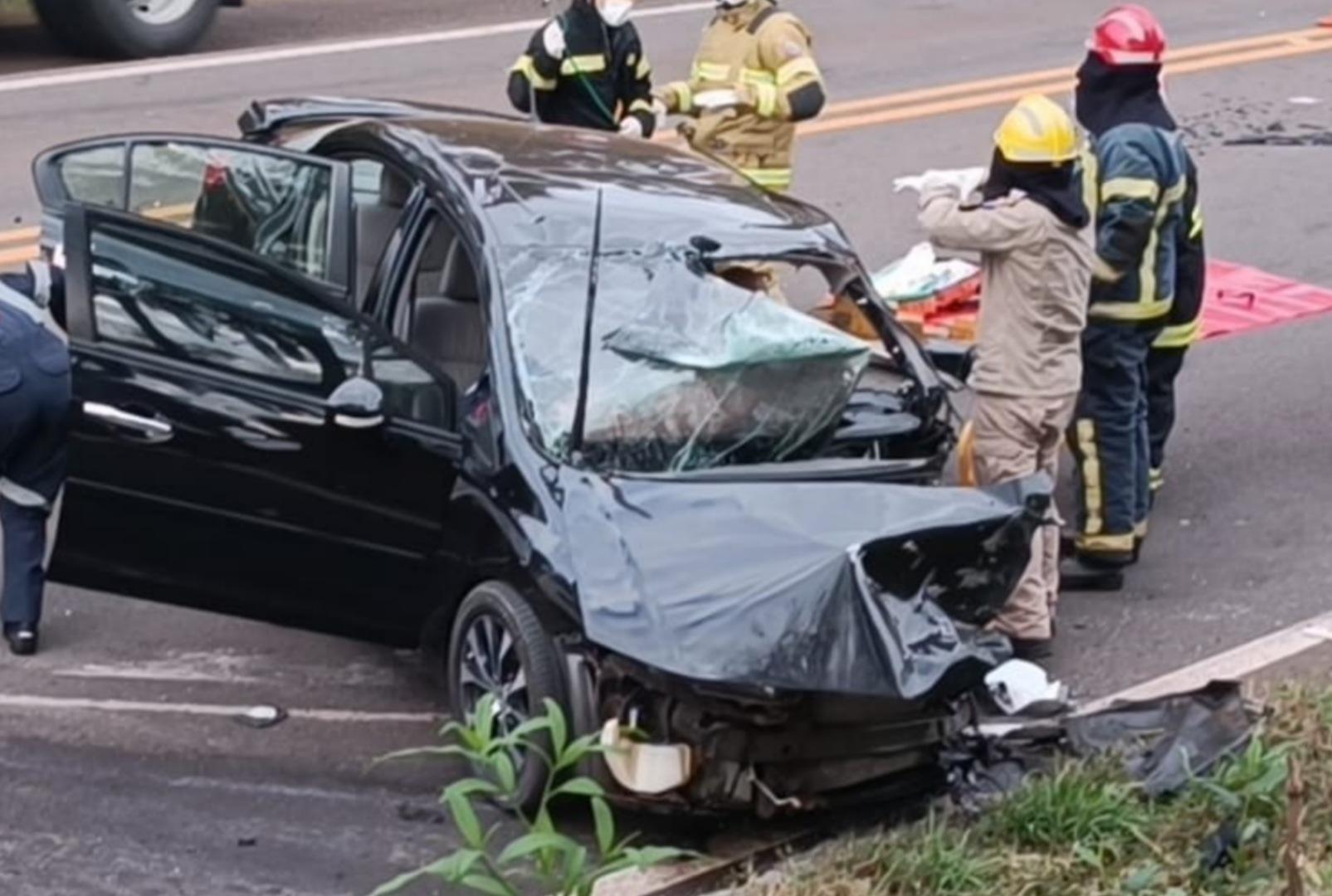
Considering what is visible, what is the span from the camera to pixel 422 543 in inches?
258

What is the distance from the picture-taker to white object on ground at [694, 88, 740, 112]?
9555 millimetres

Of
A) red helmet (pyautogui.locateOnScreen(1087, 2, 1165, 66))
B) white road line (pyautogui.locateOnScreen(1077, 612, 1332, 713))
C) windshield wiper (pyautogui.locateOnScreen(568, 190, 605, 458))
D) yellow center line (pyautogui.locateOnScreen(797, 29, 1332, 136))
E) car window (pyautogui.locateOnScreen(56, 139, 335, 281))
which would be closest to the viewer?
windshield wiper (pyautogui.locateOnScreen(568, 190, 605, 458))

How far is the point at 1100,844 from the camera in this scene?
5785 millimetres

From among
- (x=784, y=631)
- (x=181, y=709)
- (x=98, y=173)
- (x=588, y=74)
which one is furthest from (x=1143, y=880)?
(x=588, y=74)

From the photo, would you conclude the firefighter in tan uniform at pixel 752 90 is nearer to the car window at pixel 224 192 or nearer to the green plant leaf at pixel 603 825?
the car window at pixel 224 192

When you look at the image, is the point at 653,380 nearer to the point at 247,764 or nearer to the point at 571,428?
the point at 571,428

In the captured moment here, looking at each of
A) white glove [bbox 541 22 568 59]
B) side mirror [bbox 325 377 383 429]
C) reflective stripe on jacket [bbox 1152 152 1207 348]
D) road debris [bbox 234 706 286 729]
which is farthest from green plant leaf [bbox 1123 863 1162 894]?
white glove [bbox 541 22 568 59]

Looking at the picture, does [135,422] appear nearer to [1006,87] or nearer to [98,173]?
[98,173]

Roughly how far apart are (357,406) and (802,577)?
1.37 m

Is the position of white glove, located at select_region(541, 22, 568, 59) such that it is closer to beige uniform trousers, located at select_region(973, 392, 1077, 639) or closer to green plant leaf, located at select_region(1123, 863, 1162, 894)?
beige uniform trousers, located at select_region(973, 392, 1077, 639)

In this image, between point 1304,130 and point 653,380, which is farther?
point 1304,130

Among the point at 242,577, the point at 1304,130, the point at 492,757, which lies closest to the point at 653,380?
the point at 242,577

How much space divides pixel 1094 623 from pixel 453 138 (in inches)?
95.3

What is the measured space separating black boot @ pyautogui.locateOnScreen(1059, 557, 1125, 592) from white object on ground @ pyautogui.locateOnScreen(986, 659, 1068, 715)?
3.66ft
